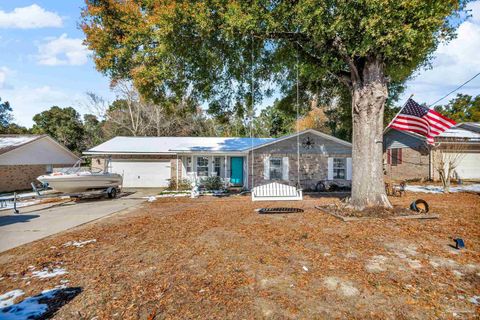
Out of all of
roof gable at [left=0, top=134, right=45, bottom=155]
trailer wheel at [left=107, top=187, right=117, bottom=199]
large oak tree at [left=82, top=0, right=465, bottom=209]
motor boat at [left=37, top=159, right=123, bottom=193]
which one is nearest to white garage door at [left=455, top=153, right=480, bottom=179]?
large oak tree at [left=82, top=0, right=465, bottom=209]

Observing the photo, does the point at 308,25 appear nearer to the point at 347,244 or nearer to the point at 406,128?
the point at 347,244

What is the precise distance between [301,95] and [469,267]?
1167 cm

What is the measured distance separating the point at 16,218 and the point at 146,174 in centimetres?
1016

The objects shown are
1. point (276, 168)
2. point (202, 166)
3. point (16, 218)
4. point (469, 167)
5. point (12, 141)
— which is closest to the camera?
point (16, 218)

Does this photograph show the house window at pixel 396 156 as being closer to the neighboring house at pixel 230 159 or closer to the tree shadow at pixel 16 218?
the neighboring house at pixel 230 159

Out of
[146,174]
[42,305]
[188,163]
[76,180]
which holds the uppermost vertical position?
[188,163]

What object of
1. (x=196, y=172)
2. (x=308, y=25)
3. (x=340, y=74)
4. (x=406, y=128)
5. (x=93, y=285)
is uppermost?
(x=308, y=25)

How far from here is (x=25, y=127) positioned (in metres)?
40.3

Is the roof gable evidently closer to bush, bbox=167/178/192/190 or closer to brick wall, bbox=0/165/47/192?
brick wall, bbox=0/165/47/192

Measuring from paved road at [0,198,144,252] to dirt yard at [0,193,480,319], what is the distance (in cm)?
92

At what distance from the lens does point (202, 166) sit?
19078 millimetres

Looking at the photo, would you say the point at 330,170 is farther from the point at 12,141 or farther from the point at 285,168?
the point at 12,141

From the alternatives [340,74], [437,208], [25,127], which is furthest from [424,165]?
[25,127]

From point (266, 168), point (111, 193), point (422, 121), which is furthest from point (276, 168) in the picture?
point (111, 193)
